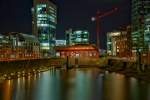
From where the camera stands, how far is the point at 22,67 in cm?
8419

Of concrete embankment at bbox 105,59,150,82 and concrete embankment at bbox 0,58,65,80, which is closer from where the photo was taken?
concrete embankment at bbox 0,58,65,80

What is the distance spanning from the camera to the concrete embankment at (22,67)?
2781 inches

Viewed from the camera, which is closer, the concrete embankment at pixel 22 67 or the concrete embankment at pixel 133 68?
the concrete embankment at pixel 22 67

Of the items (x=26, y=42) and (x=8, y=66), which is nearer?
(x=8, y=66)

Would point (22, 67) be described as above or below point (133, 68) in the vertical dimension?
above

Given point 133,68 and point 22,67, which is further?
point 133,68

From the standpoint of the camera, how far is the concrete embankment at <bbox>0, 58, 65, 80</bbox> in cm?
7062

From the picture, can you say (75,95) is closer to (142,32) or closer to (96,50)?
(96,50)

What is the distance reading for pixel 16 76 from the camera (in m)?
75.8

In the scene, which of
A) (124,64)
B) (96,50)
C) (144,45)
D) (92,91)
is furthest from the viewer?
(144,45)

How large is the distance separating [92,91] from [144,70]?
31642 millimetres

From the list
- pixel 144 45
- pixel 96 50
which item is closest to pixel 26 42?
pixel 96 50

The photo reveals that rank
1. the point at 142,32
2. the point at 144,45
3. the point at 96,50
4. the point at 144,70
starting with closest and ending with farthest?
1. the point at 144,70
2. the point at 96,50
3. the point at 144,45
4. the point at 142,32

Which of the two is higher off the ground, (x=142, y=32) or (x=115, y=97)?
(x=142, y=32)
